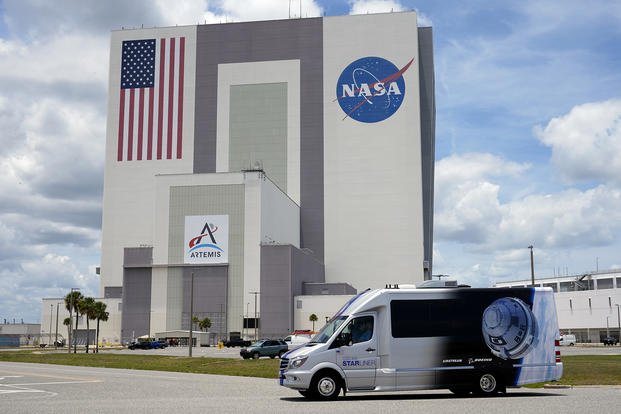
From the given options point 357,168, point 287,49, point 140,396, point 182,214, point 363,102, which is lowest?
point 140,396

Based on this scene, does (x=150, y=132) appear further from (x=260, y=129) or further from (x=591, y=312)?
(x=591, y=312)

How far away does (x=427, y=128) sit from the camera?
121m

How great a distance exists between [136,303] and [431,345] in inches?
3301

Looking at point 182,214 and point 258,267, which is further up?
point 182,214

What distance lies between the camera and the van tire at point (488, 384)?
20.9 metres

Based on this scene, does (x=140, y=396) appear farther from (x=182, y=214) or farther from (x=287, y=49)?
(x=287, y=49)

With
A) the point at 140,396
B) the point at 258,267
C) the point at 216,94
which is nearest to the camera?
the point at 140,396

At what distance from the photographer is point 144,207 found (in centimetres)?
11712

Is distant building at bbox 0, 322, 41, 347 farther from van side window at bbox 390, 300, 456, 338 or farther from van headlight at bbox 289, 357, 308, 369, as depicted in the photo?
van side window at bbox 390, 300, 456, 338

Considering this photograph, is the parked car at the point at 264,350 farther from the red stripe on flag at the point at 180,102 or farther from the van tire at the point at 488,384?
the red stripe on flag at the point at 180,102

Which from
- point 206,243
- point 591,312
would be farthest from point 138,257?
point 591,312

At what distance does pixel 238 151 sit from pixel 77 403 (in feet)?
330

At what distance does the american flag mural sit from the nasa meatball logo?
27.6 m

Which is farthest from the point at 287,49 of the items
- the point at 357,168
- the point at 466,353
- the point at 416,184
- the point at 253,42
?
the point at 466,353
